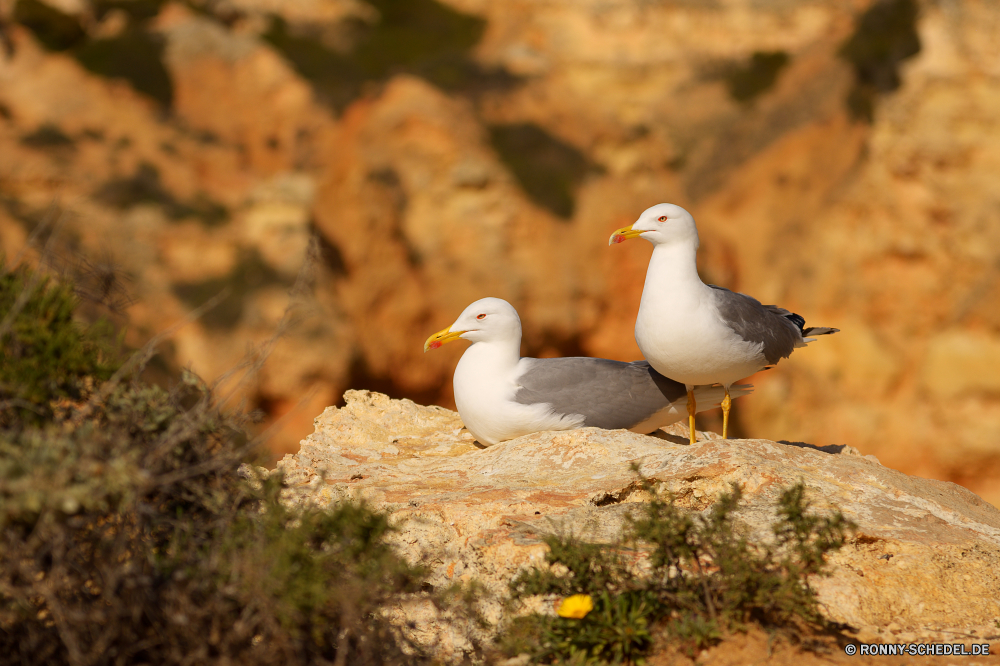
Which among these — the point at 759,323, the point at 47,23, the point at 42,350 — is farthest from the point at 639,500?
the point at 47,23

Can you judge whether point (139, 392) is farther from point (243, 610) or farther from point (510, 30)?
point (510, 30)

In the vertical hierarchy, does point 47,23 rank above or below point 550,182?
above

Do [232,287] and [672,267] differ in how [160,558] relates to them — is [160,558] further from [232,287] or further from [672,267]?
[232,287]

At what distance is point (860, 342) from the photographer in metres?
16.5

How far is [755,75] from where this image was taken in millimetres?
20062

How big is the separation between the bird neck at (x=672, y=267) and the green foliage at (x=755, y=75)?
15.4 metres

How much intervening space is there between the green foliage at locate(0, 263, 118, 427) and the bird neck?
3393mm

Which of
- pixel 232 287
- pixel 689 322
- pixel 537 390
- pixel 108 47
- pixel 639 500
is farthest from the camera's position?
pixel 108 47

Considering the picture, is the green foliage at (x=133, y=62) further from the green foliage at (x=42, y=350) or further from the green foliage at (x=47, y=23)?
the green foliage at (x=42, y=350)

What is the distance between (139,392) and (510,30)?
19.0 meters

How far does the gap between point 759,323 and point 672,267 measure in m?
0.74

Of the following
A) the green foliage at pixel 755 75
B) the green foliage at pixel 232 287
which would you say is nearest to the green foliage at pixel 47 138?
the green foliage at pixel 232 287

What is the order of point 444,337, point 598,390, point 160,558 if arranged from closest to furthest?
1. point 160,558
2. point 598,390
3. point 444,337

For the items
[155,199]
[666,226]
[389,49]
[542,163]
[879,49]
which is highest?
[389,49]
